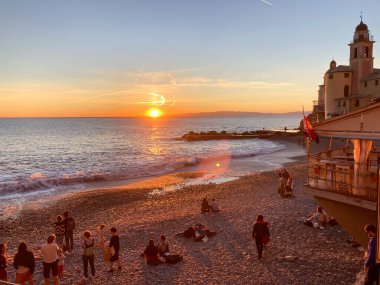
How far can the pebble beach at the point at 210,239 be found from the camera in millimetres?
10875

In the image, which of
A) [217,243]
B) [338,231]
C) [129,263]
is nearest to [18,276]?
[129,263]

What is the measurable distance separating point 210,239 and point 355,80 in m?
67.3

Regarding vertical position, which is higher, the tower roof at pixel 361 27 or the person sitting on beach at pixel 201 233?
the tower roof at pixel 361 27

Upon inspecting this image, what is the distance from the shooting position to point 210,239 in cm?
1444

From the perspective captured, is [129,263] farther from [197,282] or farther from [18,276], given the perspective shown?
[18,276]

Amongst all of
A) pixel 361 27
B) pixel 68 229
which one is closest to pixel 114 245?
pixel 68 229

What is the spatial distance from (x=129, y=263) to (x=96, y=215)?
10261mm

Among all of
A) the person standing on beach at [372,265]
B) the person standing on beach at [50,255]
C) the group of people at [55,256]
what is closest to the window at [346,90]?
the person standing on beach at [372,265]

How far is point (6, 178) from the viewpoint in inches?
1672

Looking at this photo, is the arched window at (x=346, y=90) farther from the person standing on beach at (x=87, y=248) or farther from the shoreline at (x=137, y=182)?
the person standing on beach at (x=87, y=248)

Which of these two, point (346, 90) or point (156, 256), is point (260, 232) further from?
point (346, 90)

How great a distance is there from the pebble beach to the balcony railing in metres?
2.51

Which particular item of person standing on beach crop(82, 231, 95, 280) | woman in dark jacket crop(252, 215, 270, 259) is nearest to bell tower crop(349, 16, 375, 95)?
woman in dark jacket crop(252, 215, 270, 259)

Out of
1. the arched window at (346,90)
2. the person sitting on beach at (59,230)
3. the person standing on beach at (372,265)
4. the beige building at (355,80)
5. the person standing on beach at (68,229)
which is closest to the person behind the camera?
the person standing on beach at (372,265)
